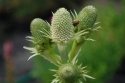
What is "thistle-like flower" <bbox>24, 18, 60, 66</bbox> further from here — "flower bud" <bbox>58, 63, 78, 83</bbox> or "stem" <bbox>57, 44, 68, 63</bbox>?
"flower bud" <bbox>58, 63, 78, 83</bbox>

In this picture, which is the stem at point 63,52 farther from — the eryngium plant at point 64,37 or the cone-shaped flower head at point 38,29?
the cone-shaped flower head at point 38,29

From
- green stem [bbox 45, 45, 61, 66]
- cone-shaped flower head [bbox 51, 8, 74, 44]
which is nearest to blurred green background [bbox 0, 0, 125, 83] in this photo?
green stem [bbox 45, 45, 61, 66]

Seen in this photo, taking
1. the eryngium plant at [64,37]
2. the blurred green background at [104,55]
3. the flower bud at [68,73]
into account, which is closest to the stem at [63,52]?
the eryngium plant at [64,37]

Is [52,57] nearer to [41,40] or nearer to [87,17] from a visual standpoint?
[41,40]

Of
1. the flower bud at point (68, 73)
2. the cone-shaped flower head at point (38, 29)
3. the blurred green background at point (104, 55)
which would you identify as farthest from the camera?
the blurred green background at point (104, 55)

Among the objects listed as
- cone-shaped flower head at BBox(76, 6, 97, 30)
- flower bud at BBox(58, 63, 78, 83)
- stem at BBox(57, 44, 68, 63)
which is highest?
cone-shaped flower head at BBox(76, 6, 97, 30)

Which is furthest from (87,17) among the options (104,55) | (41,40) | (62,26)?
(104,55)
